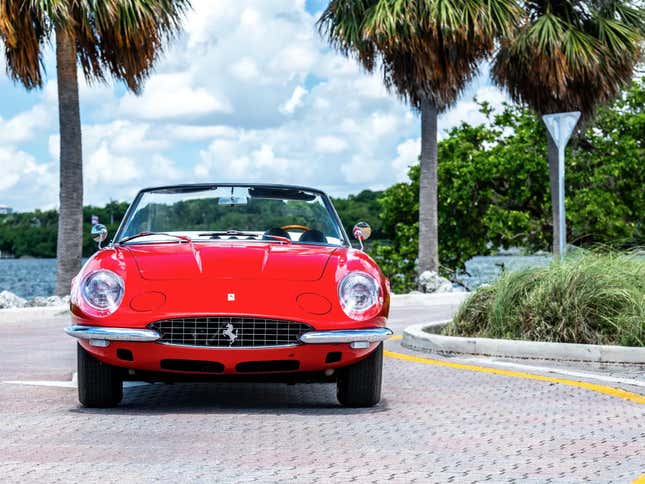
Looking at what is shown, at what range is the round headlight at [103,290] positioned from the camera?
6.38 m

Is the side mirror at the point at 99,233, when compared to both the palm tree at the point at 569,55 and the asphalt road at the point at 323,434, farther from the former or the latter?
the palm tree at the point at 569,55

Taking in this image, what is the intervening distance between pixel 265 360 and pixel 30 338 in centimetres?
735

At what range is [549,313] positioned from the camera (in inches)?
402

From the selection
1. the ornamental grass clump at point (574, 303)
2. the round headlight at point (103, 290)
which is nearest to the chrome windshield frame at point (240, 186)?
the round headlight at point (103, 290)

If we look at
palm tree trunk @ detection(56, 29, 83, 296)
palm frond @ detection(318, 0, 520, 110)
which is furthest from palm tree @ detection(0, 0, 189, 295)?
palm frond @ detection(318, 0, 520, 110)

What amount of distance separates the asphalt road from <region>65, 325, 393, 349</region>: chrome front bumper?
18.5 inches

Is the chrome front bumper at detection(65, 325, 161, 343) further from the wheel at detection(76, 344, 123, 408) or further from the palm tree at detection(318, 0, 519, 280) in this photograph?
the palm tree at detection(318, 0, 519, 280)

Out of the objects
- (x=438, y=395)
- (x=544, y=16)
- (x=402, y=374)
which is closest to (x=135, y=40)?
(x=544, y=16)

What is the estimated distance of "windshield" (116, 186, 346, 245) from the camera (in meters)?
7.75

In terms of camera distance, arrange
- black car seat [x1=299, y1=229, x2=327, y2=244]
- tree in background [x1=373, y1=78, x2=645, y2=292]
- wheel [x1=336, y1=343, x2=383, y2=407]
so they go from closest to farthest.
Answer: wheel [x1=336, y1=343, x2=383, y2=407] < black car seat [x1=299, y1=229, x2=327, y2=244] < tree in background [x1=373, y1=78, x2=645, y2=292]

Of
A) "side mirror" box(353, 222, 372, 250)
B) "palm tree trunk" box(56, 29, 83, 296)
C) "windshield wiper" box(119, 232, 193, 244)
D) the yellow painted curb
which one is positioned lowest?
the yellow painted curb

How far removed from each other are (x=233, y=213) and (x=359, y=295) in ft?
5.63

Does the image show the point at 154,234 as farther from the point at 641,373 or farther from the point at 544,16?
the point at 544,16

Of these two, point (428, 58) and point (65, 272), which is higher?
point (428, 58)
